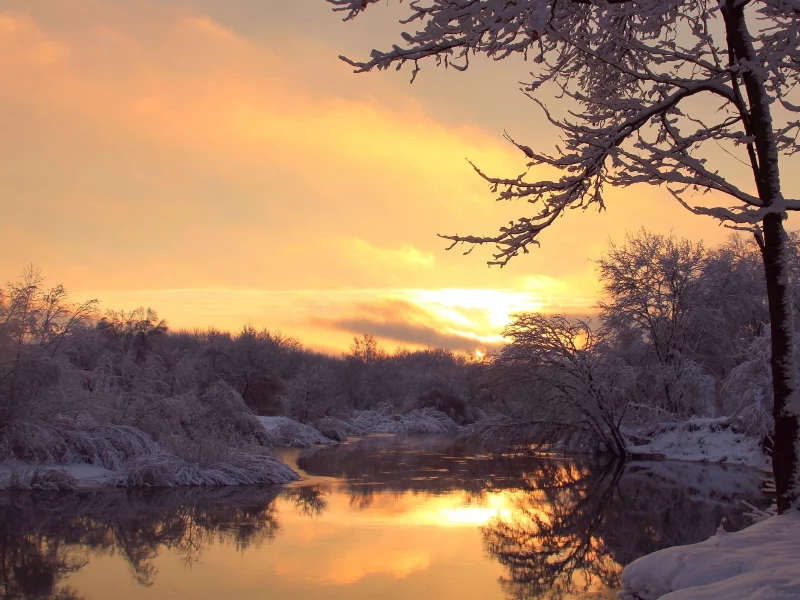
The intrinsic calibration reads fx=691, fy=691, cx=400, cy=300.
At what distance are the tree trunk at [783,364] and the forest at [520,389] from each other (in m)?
13.8

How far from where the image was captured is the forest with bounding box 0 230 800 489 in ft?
55.8

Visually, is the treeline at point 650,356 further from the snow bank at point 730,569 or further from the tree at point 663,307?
the snow bank at point 730,569

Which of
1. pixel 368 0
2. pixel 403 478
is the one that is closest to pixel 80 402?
pixel 403 478

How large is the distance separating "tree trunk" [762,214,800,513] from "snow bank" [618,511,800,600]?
385 millimetres

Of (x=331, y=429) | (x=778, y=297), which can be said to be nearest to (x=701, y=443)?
(x=331, y=429)

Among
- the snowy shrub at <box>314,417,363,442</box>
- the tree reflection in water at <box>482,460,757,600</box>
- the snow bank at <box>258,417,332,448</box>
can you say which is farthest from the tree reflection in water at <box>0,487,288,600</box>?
the snowy shrub at <box>314,417,363,442</box>

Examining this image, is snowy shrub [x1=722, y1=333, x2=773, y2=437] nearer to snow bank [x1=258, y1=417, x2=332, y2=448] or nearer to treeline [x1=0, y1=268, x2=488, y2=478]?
treeline [x1=0, y1=268, x2=488, y2=478]

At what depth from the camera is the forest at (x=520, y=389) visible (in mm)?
17000

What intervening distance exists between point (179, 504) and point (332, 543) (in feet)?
16.2

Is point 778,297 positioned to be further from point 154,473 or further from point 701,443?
point 701,443

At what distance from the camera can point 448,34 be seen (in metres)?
6.45

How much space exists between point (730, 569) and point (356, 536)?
6795 mm

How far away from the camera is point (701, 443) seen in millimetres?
27172

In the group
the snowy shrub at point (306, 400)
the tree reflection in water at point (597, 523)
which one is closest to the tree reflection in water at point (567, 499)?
the tree reflection in water at point (597, 523)
